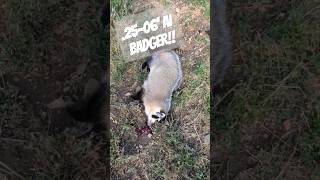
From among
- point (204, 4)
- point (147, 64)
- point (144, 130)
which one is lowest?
point (144, 130)

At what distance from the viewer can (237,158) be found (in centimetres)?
220

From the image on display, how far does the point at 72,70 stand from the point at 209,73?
60cm

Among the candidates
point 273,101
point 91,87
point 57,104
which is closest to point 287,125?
point 273,101

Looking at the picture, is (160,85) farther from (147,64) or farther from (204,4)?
(204,4)

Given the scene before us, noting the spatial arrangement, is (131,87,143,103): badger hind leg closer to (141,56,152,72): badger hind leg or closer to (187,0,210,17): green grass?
(141,56,152,72): badger hind leg

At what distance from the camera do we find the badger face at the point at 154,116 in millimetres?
2250

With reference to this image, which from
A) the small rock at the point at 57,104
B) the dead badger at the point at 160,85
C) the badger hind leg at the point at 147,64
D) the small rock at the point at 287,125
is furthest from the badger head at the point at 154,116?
the small rock at the point at 287,125

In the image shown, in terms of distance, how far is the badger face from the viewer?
2.25 meters

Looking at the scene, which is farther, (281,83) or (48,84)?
(48,84)

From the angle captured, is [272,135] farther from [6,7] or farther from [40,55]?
[6,7]

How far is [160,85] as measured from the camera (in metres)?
2.25

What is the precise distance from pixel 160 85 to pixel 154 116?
5.4 inches

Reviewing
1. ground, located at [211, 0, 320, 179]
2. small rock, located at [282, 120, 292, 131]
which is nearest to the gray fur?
ground, located at [211, 0, 320, 179]

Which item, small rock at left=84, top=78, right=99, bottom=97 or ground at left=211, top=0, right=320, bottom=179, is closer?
ground at left=211, top=0, right=320, bottom=179
